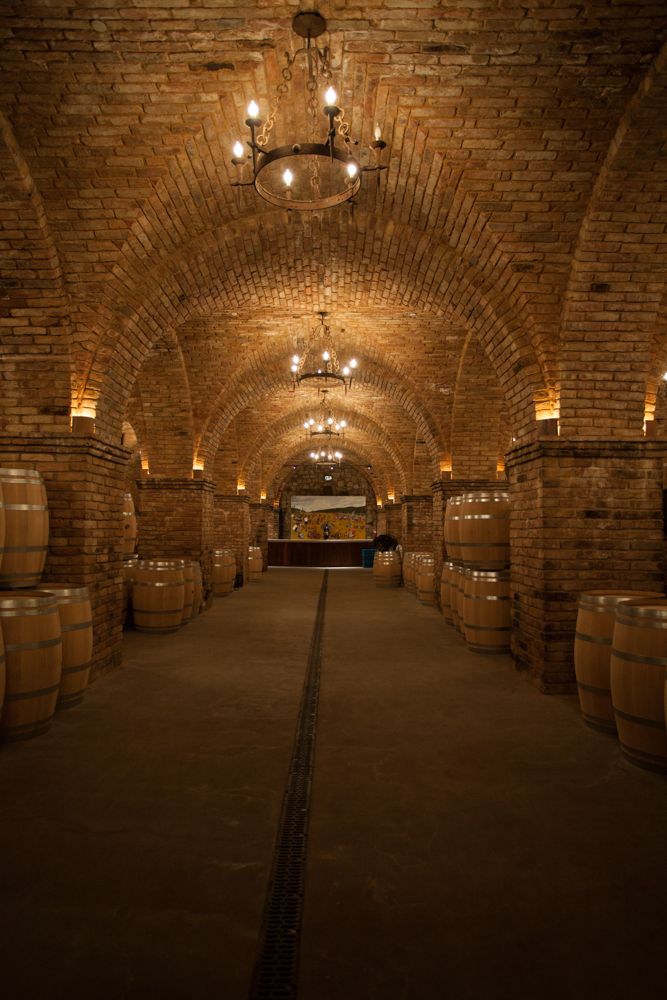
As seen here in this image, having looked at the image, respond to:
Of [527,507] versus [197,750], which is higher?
[527,507]

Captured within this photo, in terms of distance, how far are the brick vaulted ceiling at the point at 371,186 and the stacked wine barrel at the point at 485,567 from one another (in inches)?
37.7

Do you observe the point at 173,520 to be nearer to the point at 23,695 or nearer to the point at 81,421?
the point at 81,421

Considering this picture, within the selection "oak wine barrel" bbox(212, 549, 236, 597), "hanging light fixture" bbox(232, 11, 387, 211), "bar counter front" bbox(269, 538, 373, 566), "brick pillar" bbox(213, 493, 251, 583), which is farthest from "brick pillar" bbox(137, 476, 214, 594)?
"bar counter front" bbox(269, 538, 373, 566)

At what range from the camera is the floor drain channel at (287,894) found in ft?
6.07

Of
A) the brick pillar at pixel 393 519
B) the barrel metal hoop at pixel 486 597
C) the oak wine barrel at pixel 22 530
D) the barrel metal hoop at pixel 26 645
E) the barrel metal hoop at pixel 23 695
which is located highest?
the brick pillar at pixel 393 519

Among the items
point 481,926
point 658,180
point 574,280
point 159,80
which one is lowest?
point 481,926

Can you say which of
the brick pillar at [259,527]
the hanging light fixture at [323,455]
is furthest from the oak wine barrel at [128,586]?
the hanging light fixture at [323,455]

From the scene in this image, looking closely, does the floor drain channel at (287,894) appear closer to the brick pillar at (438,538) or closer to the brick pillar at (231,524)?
the brick pillar at (438,538)

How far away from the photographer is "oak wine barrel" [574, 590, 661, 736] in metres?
3.99

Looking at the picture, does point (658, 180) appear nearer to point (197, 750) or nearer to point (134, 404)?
point (197, 750)

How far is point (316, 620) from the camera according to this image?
9.25m

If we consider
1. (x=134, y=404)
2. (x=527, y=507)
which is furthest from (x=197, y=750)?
(x=134, y=404)

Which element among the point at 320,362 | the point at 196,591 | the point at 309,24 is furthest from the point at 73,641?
the point at 320,362

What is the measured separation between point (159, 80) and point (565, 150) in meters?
3.31
